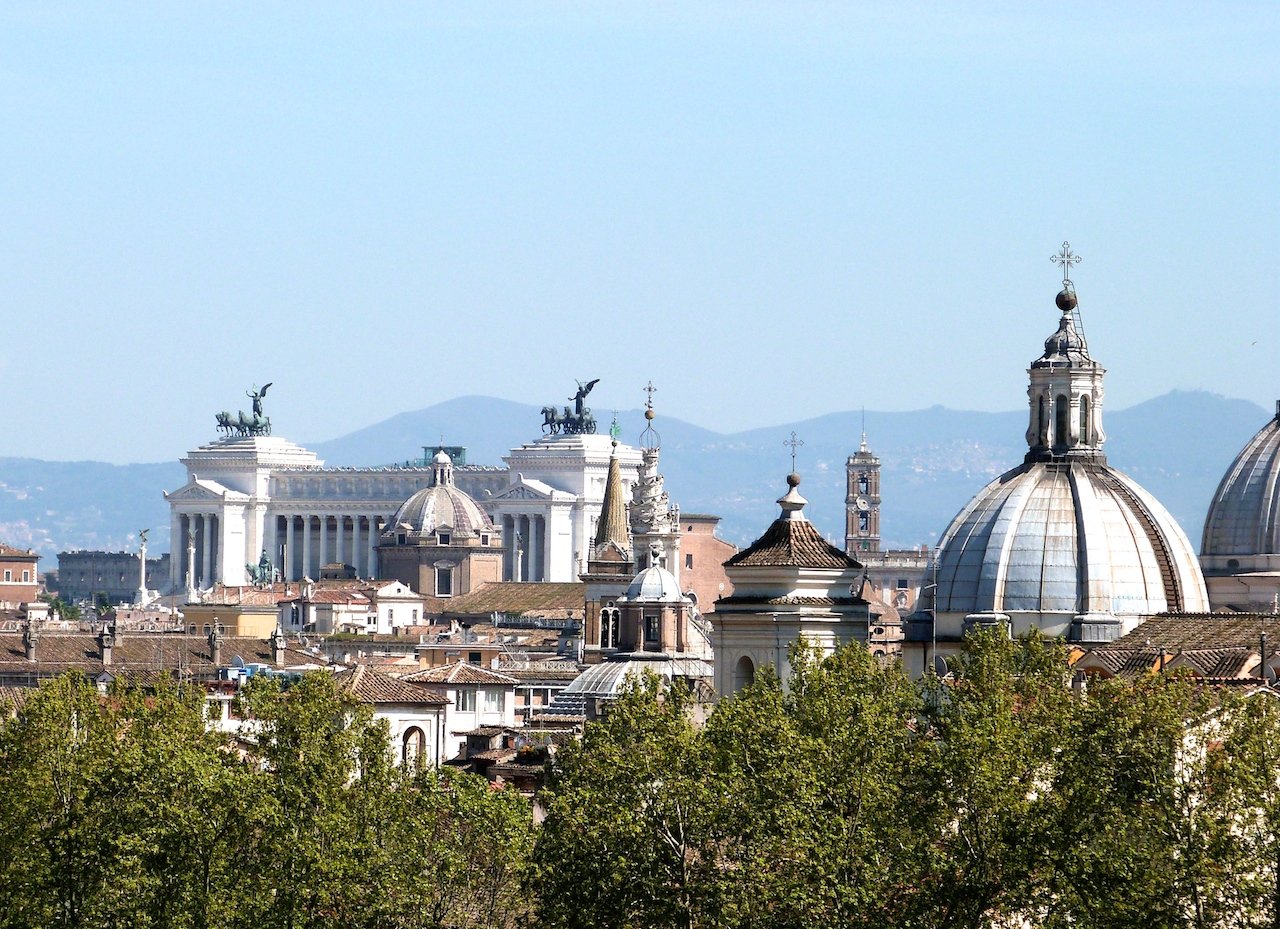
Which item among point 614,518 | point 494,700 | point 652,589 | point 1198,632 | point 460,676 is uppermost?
point 614,518

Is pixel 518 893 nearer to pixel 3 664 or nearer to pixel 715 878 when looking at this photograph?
pixel 715 878

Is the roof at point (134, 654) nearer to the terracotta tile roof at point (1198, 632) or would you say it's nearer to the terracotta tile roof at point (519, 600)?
the terracotta tile roof at point (1198, 632)

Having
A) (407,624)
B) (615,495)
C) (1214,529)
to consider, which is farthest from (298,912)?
(407,624)

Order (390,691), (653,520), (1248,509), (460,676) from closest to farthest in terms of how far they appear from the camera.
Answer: (390,691) < (1248,509) < (460,676) < (653,520)

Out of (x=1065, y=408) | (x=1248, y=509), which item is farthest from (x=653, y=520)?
(x=1065, y=408)

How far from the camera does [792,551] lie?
222 ft

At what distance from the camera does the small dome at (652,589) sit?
92.4 meters

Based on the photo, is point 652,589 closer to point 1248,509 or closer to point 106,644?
point 1248,509

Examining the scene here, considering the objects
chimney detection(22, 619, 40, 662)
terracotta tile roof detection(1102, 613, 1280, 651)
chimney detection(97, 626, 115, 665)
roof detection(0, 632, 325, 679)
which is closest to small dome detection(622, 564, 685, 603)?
roof detection(0, 632, 325, 679)

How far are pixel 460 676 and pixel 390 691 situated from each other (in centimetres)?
1013

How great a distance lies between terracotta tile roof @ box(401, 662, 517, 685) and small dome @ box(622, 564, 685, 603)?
571 cm

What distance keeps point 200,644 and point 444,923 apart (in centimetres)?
6713

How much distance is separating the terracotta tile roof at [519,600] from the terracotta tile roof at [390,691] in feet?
216

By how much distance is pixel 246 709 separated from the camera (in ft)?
196
